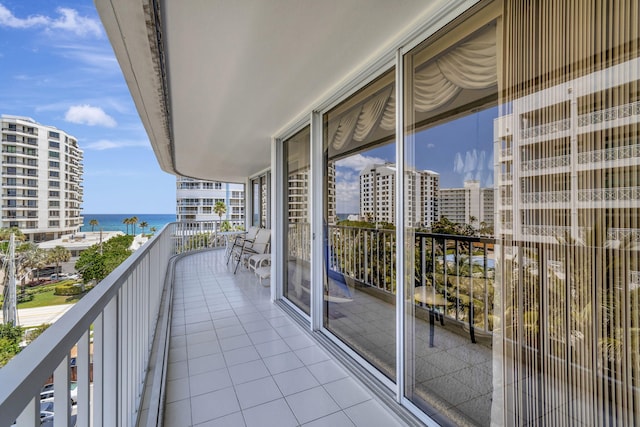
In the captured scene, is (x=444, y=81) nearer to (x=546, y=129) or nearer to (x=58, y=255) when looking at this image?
(x=546, y=129)

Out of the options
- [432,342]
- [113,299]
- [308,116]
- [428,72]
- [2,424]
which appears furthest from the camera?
[308,116]

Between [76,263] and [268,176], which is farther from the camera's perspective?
[268,176]

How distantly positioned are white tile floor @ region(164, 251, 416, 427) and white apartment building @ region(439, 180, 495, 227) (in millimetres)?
1282

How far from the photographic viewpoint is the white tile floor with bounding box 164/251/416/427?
5.76ft

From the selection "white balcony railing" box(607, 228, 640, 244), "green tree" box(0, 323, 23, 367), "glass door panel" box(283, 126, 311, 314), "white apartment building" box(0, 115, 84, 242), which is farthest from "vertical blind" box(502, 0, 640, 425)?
"white apartment building" box(0, 115, 84, 242)

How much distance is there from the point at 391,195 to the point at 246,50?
1.43 meters

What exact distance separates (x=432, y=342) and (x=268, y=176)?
573 cm

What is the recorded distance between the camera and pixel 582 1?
997 millimetres

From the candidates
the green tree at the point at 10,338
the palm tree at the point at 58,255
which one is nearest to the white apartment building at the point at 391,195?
the green tree at the point at 10,338

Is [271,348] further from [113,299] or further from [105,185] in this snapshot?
[105,185]

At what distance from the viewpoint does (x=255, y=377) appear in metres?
2.16

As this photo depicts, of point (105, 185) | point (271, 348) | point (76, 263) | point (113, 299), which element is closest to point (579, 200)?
point (113, 299)

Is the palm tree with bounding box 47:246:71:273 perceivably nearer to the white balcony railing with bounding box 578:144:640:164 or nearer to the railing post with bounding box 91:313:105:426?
the railing post with bounding box 91:313:105:426

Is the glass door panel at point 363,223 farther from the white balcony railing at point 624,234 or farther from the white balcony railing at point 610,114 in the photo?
the white balcony railing at point 624,234
